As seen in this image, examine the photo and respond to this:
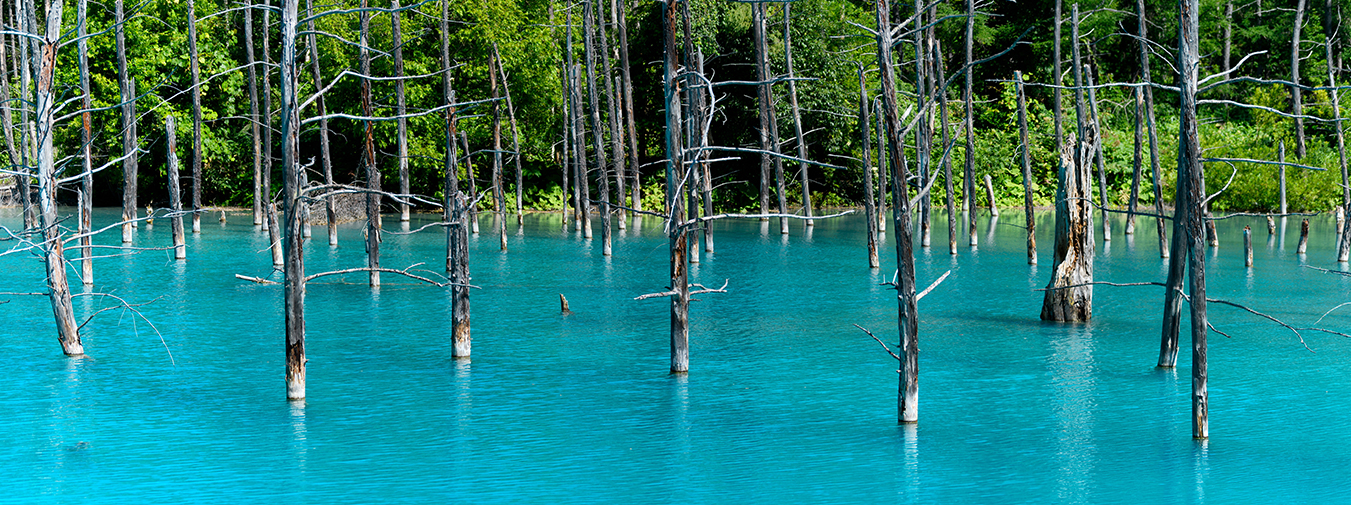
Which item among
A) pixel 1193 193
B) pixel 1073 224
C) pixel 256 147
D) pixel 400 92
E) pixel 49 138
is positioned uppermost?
pixel 400 92

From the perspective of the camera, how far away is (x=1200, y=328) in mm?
12820

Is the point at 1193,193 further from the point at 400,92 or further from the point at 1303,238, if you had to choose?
the point at 1303,238

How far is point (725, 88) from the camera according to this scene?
2156 inches

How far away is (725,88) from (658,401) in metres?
39.2

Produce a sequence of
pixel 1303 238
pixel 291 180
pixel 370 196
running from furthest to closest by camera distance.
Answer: pixel 1303 238
pixel 370 196
pixel 291 180

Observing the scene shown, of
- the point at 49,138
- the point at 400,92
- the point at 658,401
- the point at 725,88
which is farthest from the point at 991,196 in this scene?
the point at 49,138

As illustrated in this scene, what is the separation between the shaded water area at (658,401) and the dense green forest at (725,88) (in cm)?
2169

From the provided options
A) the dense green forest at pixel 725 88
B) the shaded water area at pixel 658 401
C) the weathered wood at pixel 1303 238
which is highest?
the dense green forest at pixel 725 88

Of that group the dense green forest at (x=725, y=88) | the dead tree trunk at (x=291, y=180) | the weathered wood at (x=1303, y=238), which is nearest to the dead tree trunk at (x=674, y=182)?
the dead tree trunk at (x=291, y=180)

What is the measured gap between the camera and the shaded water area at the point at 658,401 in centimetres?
1291

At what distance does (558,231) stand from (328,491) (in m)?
34.5

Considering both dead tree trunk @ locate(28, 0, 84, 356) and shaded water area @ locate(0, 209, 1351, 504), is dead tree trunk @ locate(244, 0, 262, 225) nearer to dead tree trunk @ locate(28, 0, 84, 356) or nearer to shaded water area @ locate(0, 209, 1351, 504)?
shaded water area @ locate(0, 209, 1351, 504)

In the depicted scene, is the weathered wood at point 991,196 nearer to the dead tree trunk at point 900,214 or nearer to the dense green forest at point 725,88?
the dense green forest at point 725,88

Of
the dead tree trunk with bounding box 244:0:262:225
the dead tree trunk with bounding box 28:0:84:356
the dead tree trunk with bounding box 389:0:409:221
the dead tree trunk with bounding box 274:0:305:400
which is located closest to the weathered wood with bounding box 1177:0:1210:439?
the dead tree trunk with bounding box 389:0:409:221
